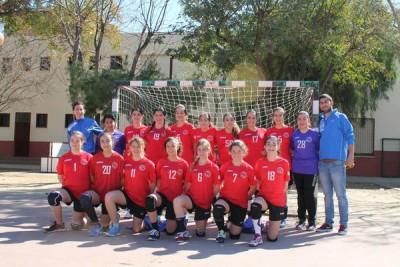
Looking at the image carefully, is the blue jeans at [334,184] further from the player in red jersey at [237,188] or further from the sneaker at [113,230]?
the sneaker at [113,230]

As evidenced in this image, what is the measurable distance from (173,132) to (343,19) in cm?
802

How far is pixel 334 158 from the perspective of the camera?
815cm

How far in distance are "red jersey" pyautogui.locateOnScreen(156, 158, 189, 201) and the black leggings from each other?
1.85 metres

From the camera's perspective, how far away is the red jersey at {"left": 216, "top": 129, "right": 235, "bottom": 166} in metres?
8.84

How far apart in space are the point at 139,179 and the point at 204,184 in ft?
3.18

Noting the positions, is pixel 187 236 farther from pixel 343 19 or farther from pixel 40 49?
pixel 40 49

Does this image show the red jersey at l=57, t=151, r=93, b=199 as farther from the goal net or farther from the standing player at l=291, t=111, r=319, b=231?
the standing player at l=291, t=111, r=319, b=231

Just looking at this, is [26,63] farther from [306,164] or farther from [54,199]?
[306,164]

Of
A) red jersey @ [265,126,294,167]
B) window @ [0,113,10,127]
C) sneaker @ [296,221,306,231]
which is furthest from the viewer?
window @ [0,113,10,127]

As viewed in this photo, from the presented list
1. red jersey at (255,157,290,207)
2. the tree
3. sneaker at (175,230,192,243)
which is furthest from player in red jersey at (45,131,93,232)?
the tree

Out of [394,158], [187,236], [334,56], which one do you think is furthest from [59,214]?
[394,158]

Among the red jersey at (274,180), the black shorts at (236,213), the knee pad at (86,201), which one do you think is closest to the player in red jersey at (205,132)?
the red jersey at (274,180)

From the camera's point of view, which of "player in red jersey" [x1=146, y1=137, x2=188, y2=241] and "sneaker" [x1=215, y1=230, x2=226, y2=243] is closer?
"sneaker" [x1=215, y1=230, x2=226, y2=243]

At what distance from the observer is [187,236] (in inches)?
291
